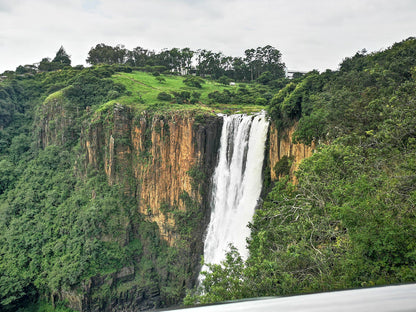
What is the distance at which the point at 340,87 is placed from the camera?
1298 centimetres

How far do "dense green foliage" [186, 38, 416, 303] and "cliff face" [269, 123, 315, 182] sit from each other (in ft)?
2.93

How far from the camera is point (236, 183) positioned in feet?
57.5

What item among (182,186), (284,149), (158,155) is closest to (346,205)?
(284,149)

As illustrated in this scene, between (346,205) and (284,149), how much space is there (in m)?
9.37

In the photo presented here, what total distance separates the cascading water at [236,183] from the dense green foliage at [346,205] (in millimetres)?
4036

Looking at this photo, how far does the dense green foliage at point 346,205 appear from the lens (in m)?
4.42

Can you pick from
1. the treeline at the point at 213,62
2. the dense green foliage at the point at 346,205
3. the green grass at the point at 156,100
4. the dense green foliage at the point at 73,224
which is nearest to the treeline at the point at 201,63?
the treeline at the point at 213,62

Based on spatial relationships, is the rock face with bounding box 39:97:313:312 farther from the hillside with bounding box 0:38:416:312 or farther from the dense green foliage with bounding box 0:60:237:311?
the dense green foliage with bounding box 0:60:237:311

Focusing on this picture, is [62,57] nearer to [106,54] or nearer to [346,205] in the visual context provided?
[106,54]

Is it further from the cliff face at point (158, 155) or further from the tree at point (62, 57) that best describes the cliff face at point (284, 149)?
the tree at point (62, 57)

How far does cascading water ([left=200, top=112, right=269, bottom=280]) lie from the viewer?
1641 cm

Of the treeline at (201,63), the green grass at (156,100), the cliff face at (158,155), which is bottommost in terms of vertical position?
the cliff face at (158,155)

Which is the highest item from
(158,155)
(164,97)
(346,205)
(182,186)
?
(164,97)

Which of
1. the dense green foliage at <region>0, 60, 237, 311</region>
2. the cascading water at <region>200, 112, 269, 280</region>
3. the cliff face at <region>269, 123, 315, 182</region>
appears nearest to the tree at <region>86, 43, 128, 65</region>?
the dense green foliage at <region>0, 60, 237, 311</region>
